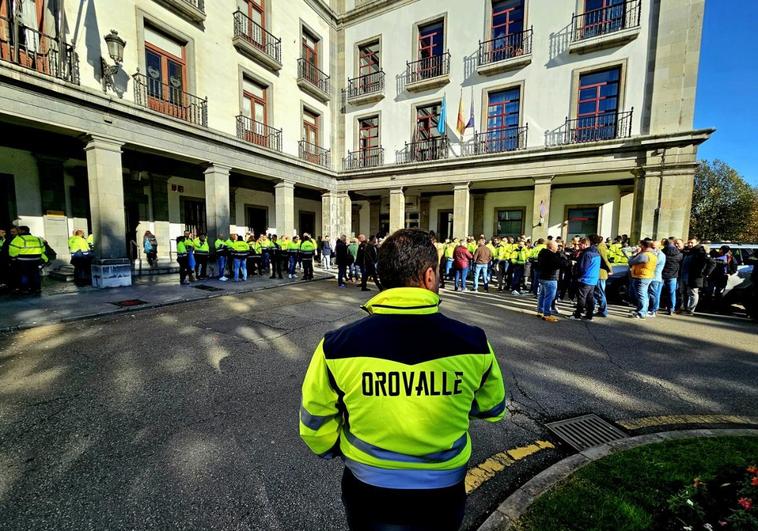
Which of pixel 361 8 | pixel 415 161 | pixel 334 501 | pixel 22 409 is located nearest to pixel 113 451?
pixel 22 409

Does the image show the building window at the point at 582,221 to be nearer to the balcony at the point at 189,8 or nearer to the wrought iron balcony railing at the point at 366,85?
the wrought iron balcony railing at the point at 366,85

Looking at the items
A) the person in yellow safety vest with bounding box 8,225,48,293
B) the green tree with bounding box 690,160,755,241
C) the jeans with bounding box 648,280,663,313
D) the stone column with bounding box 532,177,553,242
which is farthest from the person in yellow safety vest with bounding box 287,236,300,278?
the green tree with bounding box 690,160,755,241

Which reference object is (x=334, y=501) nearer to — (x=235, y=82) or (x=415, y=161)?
(x=235, y=82)

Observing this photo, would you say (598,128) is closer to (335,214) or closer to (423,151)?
(423,151)

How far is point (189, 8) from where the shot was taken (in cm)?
1151

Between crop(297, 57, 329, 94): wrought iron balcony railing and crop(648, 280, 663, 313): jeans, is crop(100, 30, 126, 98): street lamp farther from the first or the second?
crop(648, 280, 663, 313): jeans

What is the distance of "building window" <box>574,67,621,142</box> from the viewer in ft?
44.3

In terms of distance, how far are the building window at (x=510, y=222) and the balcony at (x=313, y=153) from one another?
33.9 feet

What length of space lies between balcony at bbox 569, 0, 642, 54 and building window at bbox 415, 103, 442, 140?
251 inches

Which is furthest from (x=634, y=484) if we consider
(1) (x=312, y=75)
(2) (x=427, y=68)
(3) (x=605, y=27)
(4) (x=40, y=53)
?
(1) (x=312, y=75)

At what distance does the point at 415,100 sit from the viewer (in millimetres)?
17406

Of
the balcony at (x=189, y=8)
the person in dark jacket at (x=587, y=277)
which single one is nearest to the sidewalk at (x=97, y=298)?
the person in dark jacket at (x=587, y=277)

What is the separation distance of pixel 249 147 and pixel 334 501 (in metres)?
14.2

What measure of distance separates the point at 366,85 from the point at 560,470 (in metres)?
20.4
